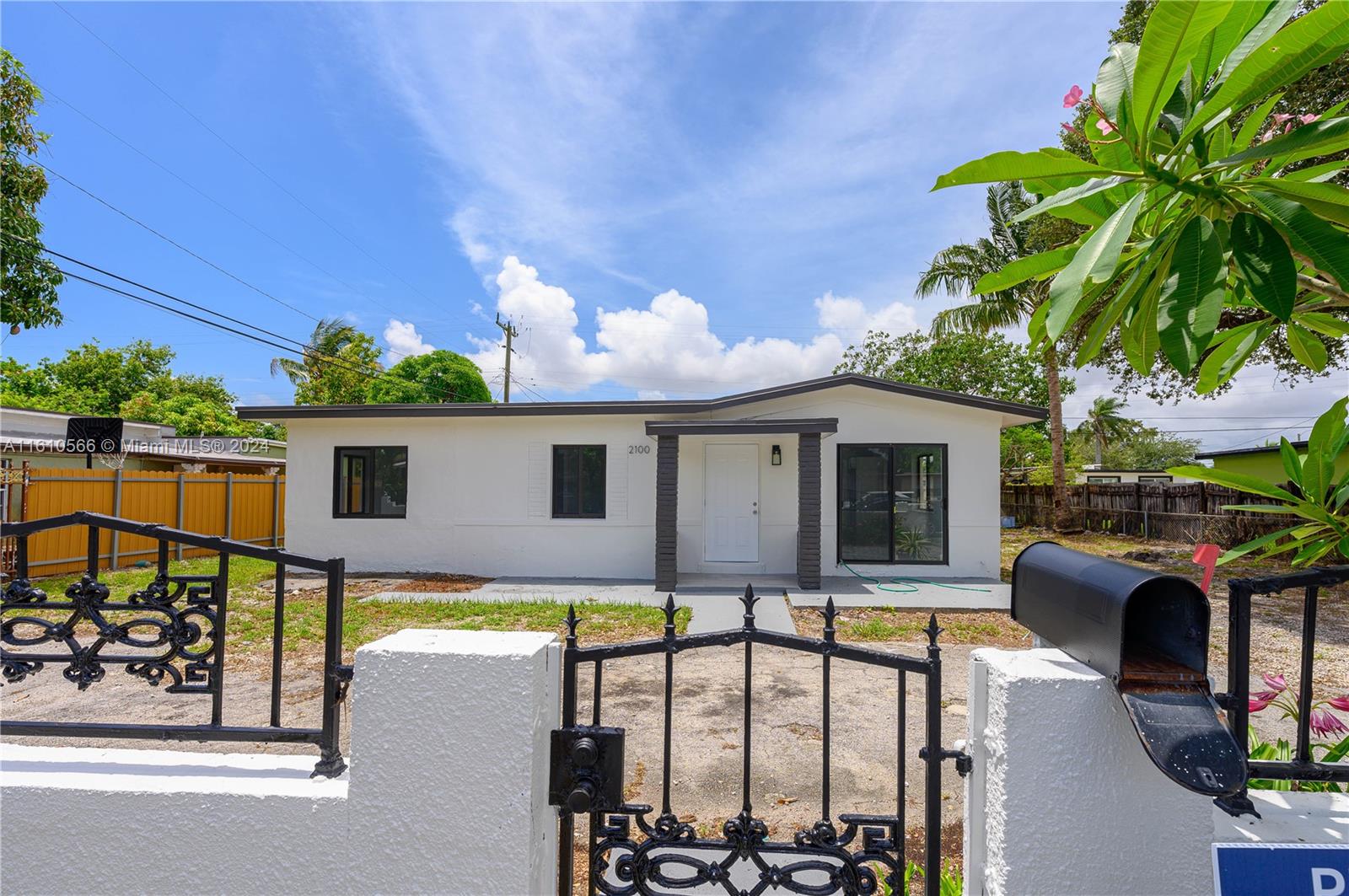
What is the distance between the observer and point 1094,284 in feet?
3.95

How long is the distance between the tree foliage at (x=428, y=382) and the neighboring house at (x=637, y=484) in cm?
1808

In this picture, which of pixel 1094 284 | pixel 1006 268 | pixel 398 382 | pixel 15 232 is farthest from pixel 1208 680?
pixel 398 382

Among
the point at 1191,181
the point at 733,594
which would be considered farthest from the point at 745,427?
the point at 1191,181

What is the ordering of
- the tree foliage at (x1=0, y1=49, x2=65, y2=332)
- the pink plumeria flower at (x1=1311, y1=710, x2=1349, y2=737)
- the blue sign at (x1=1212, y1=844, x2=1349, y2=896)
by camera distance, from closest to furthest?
1. the blue sign at (x1=1212, y1=844, x2=1349, y2=896)
2. the pink plumeria flower at (x1=1311, y1=710, x2=1349, y2=737)
3. the tree foliage at (x1=0, y1=49, x2=65, y2=332)

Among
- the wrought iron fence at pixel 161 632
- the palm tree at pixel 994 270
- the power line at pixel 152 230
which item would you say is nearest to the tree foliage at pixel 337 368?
the power line at pixel 152 230

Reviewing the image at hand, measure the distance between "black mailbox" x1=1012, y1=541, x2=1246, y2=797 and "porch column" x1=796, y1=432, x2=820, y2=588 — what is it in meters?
8.11

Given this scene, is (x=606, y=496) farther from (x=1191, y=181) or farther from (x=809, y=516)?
(x=1191, y=181)

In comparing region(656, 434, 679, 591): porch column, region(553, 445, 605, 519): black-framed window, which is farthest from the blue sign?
region(553, 445, 605, 519): black-framed window

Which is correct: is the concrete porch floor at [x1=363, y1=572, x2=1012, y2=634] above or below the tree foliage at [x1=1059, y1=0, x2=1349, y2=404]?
below

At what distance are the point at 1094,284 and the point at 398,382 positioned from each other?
30.5 m

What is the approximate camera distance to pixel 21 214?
7.37 m

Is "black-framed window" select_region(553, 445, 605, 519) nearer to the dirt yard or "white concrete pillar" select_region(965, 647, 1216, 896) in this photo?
the dirt yard

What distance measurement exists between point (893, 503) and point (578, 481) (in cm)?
556

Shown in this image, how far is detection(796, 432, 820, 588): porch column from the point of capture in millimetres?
9430
